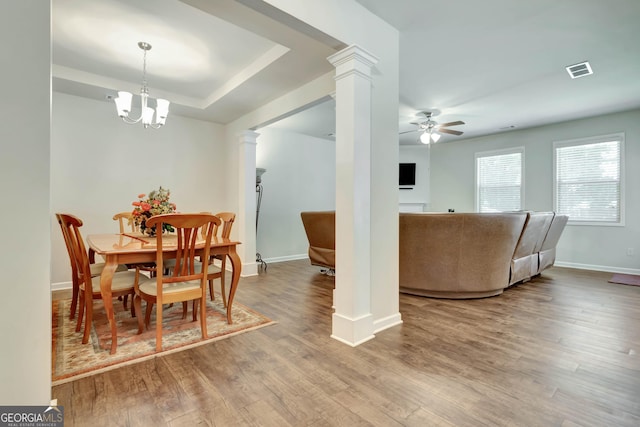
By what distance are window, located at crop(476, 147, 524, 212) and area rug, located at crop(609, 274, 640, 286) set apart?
187cm

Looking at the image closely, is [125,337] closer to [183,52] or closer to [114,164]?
[183,52]

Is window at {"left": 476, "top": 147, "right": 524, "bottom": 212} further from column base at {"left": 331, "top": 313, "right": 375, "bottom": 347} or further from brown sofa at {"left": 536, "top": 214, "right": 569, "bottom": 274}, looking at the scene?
column base at {"left": 331, "top": 313, "right": 375, "bottom": 347}

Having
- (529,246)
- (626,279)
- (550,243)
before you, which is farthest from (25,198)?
A: (626,279)

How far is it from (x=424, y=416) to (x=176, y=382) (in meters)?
1.38

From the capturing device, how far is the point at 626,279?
4379 mm

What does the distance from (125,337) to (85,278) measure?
55 centimetres

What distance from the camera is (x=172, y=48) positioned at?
2.99m

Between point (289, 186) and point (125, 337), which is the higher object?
point (289, 186)

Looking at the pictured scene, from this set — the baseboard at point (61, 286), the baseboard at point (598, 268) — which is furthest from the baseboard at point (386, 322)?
the baseboard at point (598, 268)

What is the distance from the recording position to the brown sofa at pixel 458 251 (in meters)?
3.29

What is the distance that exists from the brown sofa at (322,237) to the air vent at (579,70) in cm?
326

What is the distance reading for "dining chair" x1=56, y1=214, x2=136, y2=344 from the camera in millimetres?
2215

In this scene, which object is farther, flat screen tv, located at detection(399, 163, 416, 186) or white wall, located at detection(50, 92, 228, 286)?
flat screen tv, located at detection(399, 163, 416, 186)

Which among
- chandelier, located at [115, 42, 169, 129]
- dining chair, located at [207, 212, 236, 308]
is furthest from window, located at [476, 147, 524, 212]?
chandelier, located at [115, 42, 169, 129]
